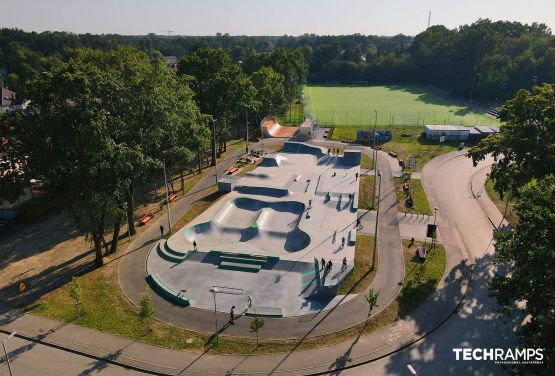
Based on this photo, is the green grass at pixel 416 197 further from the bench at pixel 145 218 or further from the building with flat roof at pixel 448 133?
the bench at pixel 145 218

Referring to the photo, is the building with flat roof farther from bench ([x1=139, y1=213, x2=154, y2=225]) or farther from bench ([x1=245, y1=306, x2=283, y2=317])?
A: bench ([x1=245, y1=306, x2=283, y2=317])

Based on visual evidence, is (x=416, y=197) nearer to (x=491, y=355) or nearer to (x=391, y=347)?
(x=491, y=355)

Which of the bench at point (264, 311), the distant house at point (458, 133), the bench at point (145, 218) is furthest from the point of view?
the distant house at point (458, 133)

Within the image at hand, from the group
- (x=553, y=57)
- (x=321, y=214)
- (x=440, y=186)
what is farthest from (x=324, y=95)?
(x=321, y=214)

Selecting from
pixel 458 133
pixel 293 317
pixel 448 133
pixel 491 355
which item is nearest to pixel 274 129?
pixel 448 133

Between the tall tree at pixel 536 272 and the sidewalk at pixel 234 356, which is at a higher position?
the tall tree at pixel 536 272

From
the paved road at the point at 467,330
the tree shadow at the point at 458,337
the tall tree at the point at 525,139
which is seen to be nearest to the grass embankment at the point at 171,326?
the tree shadow at the point at 458,337

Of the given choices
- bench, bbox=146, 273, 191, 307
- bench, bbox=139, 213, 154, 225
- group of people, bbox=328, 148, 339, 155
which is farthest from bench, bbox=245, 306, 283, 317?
group of people, bbox=328, 148, 339, 155
